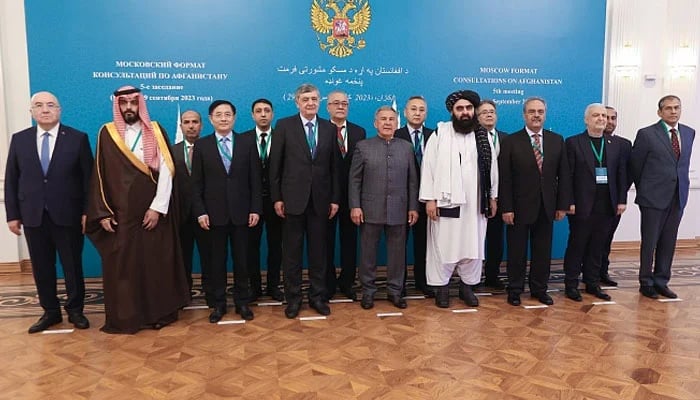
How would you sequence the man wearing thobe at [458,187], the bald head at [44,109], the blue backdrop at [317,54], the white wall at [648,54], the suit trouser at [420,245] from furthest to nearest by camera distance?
the white wall at [648,54]
the blue backdrop at [317,54]
the suit trouser at [420,245]
the man wearing thobe at [458,187]
the bald head at [44,109]

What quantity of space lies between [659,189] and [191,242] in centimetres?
374

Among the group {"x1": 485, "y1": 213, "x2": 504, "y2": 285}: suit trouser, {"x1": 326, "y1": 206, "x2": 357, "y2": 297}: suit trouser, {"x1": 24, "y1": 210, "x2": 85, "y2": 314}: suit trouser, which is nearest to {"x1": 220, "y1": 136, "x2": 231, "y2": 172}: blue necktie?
{"x1": 326, "y1": 206, "x2": 357, "y2": 297}: suit trouser

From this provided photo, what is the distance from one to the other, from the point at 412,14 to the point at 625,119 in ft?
8.76

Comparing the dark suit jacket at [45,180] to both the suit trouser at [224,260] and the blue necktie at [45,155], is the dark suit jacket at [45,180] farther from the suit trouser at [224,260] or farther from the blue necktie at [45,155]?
the suit trouser at [224,260]

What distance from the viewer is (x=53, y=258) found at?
3844mm

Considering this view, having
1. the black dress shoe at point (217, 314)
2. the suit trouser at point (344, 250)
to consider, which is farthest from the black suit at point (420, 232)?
the black dress shoe at point (217, 314)

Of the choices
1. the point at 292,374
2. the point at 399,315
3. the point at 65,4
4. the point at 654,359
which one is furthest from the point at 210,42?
the point at 654,359

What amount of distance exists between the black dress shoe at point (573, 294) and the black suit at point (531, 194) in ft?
0.85

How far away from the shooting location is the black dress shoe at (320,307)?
13.2 feet

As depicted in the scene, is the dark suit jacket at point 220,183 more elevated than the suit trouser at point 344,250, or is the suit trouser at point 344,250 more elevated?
the dark suit jacket at point 220,183

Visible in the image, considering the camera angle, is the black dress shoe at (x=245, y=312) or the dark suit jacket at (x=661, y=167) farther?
the dark suit jacket at (x=661, y=167)

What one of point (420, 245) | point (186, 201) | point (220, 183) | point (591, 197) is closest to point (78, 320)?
point (186, 201)

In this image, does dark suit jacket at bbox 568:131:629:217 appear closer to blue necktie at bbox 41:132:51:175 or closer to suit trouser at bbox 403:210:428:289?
suit trouser at bbox 403:210:428:289

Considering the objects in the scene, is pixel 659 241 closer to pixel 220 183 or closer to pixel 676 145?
pixel 676 145
